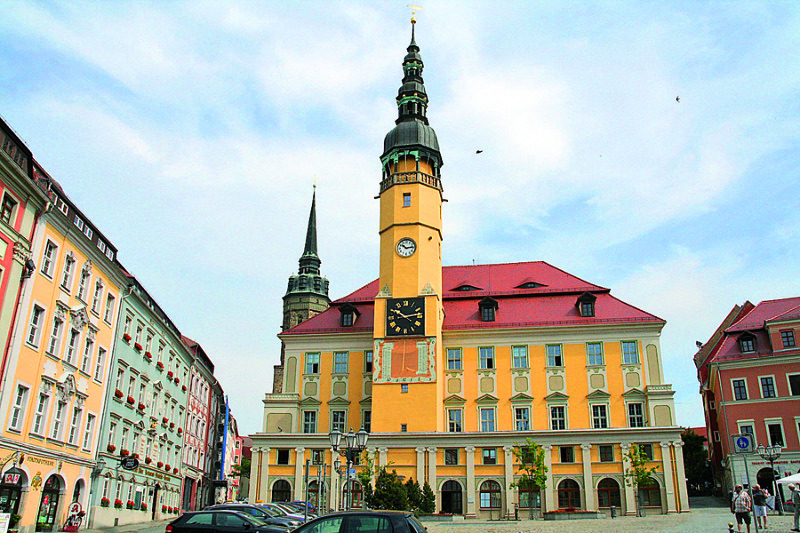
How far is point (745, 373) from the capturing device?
54500 mm

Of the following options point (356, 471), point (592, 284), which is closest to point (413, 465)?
point (356, 471)

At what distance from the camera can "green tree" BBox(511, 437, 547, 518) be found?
46.3 meters

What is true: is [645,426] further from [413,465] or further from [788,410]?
[413,465]

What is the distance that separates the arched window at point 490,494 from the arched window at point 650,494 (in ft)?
31.9

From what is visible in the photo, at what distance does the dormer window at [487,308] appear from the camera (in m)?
56.1

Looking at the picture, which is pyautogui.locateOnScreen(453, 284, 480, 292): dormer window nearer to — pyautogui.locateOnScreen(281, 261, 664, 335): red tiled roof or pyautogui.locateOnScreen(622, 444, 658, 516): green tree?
pyautogui.locateOnScreen(281, 261, 664, 335): red tiled roof

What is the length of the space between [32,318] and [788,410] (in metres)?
50.9

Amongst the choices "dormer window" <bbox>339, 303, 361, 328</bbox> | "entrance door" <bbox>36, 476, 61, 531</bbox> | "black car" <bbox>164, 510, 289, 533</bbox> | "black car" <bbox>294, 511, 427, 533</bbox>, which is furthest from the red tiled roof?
"black car" <bbox>294, 511, 427, 533</bbox>

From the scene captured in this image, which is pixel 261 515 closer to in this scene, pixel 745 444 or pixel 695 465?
pixel 745 444

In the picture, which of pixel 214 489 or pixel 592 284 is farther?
pixel 214 489

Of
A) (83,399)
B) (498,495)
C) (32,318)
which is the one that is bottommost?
(498,495)

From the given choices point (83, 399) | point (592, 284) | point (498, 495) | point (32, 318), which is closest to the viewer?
point (32, 318)

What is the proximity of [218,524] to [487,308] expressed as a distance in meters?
38.0

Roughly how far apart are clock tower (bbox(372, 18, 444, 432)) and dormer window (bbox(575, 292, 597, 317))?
36.4 ft
